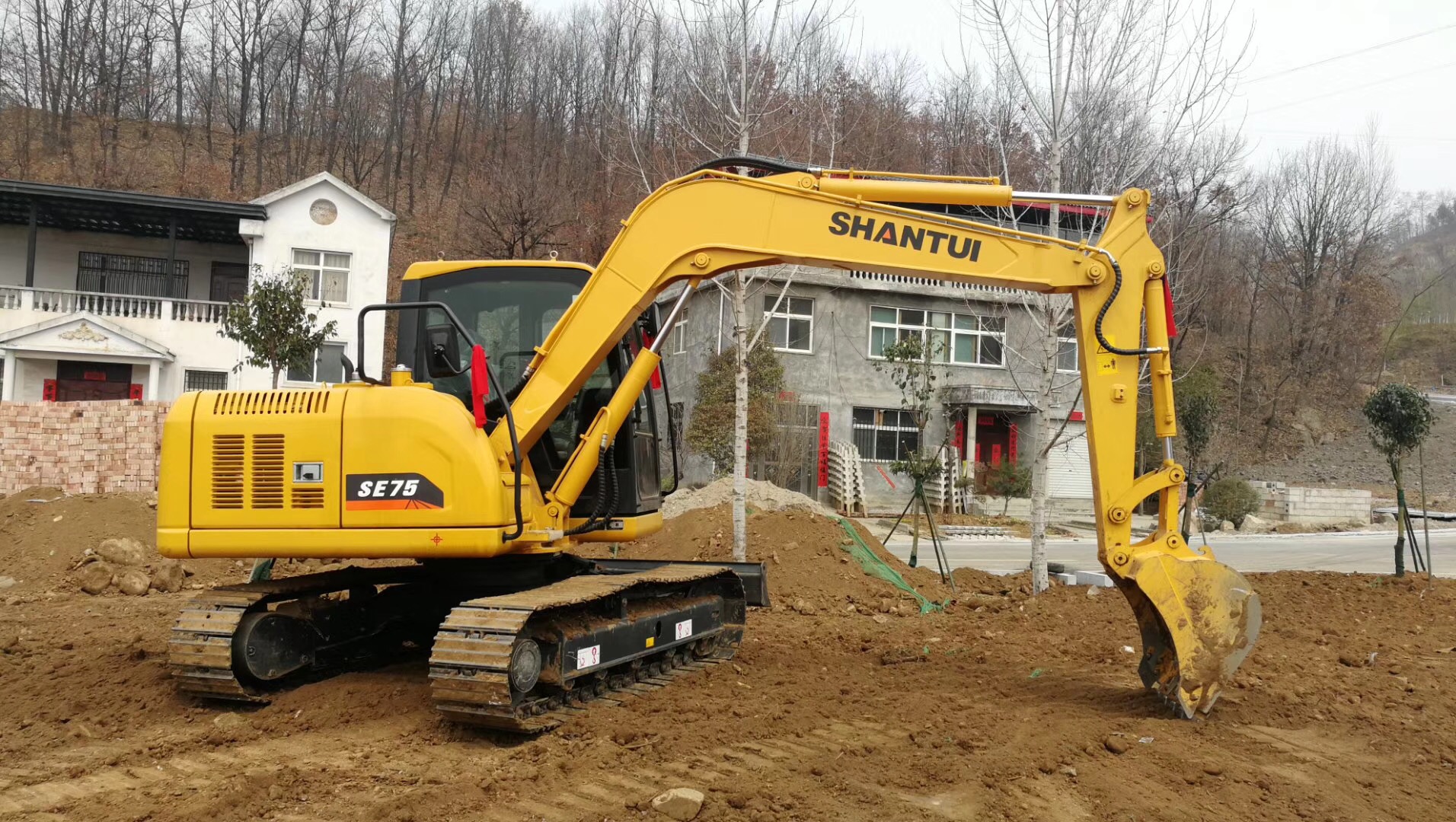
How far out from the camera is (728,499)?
17.2 m

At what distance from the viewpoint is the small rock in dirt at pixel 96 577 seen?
1275cm

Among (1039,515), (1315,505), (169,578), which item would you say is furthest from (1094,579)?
(1315,505)

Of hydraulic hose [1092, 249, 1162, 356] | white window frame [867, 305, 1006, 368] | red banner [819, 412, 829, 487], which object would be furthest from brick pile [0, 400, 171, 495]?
hydraulic hose [1092, 249, 1162, 356]

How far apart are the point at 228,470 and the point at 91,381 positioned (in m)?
23.7

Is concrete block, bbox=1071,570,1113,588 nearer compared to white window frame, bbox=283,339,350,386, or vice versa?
concrete block, bbox=1071,570,1113,588

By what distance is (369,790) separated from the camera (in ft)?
17.4

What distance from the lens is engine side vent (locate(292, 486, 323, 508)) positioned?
670 cm

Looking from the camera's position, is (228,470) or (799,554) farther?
(799,554)

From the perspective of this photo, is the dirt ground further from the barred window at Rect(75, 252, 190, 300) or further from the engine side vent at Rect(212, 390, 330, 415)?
the barred window at Rect(75, 252, 190, 300)

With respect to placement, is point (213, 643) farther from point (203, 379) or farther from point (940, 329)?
point (940, 329)

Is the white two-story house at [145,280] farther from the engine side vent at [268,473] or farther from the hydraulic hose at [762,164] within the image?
the hydraulic hose at [762,164]

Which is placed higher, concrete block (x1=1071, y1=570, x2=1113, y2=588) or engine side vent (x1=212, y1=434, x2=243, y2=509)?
engine side vent (x1=212, y1=434, x2=243, y2=509)

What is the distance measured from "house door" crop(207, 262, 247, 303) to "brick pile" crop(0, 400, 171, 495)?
11224 mm

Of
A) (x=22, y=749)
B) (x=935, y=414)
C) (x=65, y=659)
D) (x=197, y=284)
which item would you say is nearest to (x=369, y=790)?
(x=22, y=749)
